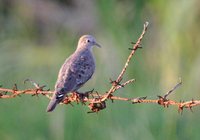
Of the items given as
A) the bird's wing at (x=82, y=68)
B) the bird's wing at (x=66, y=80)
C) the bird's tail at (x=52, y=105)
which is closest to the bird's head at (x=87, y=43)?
the bird's wing at (x=82, y=68)

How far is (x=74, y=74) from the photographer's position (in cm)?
1125

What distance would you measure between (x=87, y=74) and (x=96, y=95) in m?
1.59

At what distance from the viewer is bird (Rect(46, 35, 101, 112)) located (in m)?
10.5

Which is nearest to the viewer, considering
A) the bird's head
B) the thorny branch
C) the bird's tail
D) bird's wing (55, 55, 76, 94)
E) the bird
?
the thorny branch

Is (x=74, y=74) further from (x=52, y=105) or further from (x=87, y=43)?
(x=87, y=43)

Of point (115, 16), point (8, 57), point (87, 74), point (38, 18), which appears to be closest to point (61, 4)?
point (38, 18)

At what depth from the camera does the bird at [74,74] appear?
10.5m

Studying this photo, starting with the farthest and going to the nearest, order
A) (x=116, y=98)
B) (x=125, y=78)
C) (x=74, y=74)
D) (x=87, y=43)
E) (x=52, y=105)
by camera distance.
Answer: (x=125, y=78)
(x=87, y=43)
(x=74, y=74)
(x=52, y=105)
(x=116, y=98)

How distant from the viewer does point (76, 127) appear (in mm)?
13734

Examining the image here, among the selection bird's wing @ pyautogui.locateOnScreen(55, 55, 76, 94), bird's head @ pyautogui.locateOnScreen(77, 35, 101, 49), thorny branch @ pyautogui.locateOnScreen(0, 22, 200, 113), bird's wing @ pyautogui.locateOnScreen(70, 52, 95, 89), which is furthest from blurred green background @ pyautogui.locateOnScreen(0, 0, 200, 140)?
thorny branch @ pyautogui.locateOnScreen(0, 22, 200, 113)

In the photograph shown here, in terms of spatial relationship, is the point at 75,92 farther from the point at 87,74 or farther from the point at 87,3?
the point at 87,3

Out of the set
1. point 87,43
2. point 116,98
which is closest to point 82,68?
point 87,43

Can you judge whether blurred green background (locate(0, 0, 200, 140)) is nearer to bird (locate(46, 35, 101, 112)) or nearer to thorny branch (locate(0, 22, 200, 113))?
bird (locate(46, 35, 101, 112))

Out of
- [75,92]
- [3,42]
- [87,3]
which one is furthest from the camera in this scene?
[87,3]
